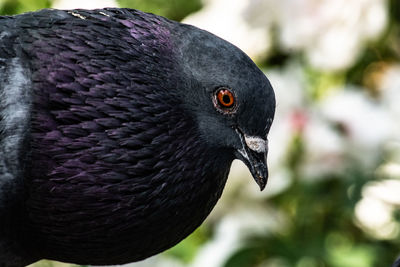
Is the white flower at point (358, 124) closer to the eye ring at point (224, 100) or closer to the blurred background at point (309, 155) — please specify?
the blurred background at point (309, 155)

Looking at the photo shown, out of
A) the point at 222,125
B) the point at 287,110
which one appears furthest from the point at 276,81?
the point at 222,125

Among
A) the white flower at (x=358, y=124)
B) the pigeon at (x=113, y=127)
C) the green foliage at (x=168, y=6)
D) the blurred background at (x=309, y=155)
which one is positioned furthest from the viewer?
the white flower at (x=358, y=124)

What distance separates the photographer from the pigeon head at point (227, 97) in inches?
53.7

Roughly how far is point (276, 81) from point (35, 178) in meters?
1.23

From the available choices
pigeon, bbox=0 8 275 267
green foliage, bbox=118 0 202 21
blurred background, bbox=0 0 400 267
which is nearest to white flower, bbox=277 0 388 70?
blurred background, bbox=0 0 400 267

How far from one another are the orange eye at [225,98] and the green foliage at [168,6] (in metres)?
0.82

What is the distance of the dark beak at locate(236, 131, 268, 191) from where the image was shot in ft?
4.57

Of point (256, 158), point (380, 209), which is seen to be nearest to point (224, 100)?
point (256, 158)

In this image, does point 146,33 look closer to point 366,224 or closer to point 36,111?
point 36,111

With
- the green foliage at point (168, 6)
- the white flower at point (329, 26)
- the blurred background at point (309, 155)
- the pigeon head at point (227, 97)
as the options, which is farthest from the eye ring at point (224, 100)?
the white flower at point (329, 26)

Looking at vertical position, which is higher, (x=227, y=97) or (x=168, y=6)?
(x=168, y=6)

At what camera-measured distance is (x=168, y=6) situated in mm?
2502

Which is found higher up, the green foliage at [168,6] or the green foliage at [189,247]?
the green foliage at [168,6]

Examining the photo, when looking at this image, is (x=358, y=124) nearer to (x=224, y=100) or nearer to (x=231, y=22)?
(x=231, y=22)
